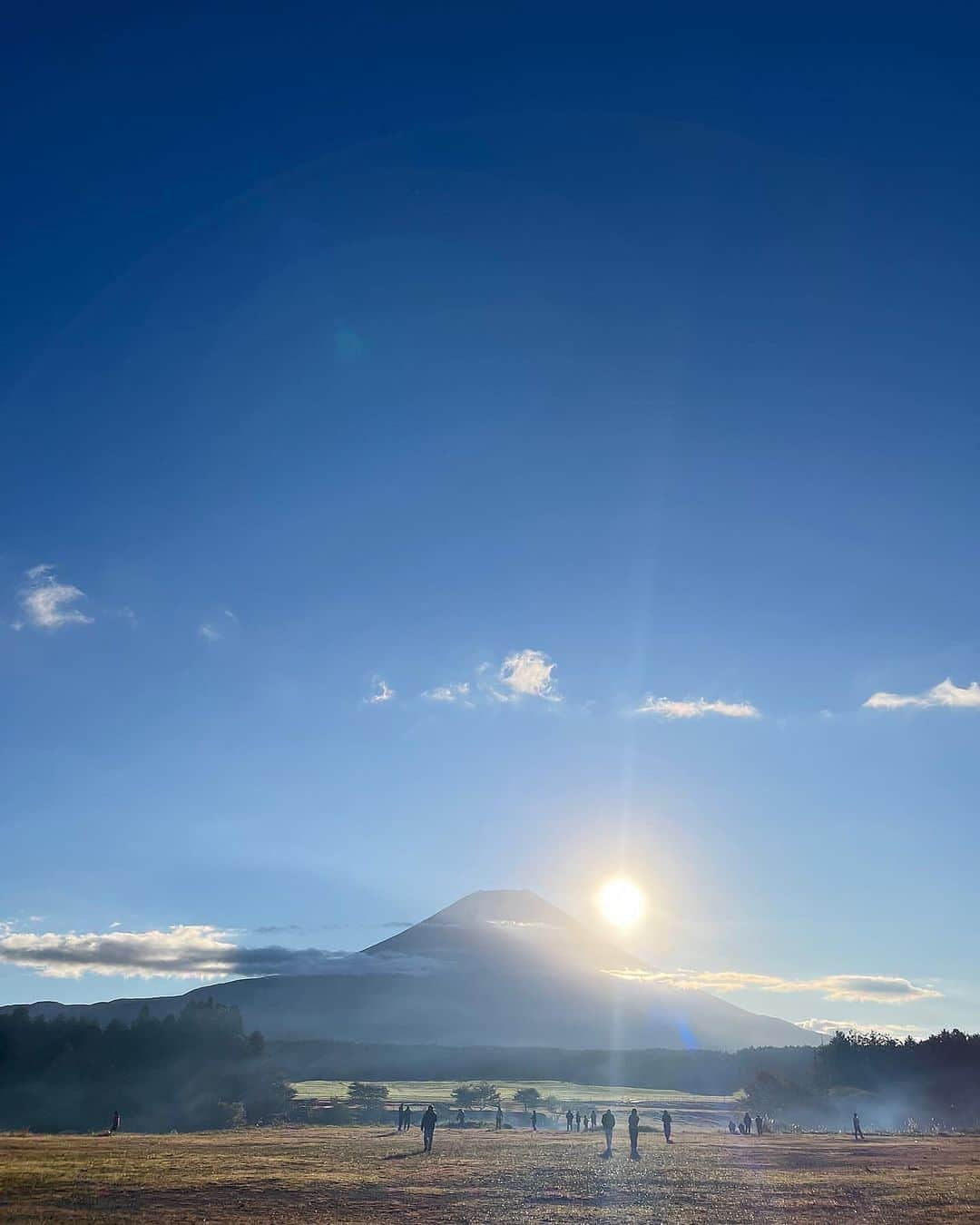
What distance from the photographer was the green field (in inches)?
4621

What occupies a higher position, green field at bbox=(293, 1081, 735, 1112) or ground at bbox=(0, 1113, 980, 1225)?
ground at bbox=(0, 1113, 980, 1225)

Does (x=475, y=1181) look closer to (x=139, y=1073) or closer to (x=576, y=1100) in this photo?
(x=139, y=1073)

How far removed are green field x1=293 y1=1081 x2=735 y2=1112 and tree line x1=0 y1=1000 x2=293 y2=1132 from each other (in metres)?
13.0

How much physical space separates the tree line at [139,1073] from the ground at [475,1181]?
105 ft

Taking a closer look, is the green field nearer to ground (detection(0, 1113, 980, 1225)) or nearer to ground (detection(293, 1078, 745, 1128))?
ground (detection(293, 1078, 745, 1128))

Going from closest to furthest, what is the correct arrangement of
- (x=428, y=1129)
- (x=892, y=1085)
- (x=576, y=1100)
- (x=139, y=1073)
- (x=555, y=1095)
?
1. (x=428, y=1129)
2. (x=139, y=1073)
3. (x=892, y=1085)
4. (x=576, y=1100)
5. (x=555, y=1095)

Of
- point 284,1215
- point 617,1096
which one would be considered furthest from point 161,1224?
point 617,1096

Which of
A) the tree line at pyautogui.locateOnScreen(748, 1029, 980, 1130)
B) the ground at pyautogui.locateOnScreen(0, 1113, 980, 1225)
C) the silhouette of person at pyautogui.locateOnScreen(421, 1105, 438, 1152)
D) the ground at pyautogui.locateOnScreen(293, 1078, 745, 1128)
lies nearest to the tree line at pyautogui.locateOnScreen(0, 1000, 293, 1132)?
the ground at pyautogui.locateOnScreen(293, 1078, 745, 1128)

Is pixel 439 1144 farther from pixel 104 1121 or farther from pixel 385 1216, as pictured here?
pixel 104 1121

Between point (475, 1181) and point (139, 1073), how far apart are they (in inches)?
2788

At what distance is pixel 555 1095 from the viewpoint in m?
137

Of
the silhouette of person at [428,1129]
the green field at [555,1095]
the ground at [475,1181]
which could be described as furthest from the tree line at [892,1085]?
the silhouette of person at [428,1129]

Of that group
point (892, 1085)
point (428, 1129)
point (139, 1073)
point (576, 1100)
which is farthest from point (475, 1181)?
point (576, 1100)

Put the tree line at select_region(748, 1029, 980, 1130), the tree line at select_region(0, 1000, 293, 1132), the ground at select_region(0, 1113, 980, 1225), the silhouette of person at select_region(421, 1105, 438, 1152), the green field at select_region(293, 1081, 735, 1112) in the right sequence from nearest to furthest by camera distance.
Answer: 1. the ground at select_region(0, 1113, 980, 1225)
2. the silhouette of person at select_region(421, 1105, 438, 1152)
3. the tree line at select_region(0, 1000, 293, 1132)
4. the tree line at select_region(748, 1029, 980, 1130)
5. the green field at select_region(293, 1081, 735, 1112)
